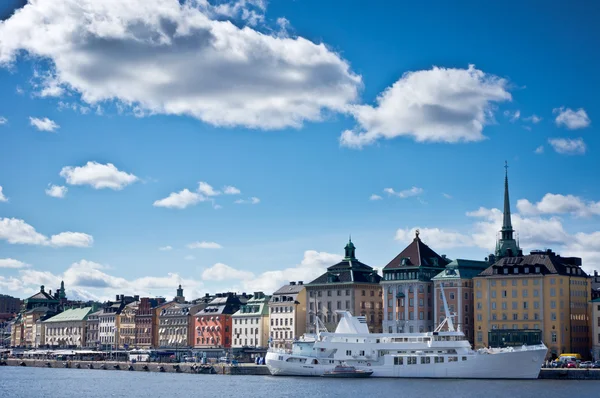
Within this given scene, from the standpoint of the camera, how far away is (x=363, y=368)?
431 ft

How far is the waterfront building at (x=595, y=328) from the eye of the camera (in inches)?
Result: 5630

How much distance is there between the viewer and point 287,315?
19075 cm

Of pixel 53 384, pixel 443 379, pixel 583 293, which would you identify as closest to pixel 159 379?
pixel 53 384

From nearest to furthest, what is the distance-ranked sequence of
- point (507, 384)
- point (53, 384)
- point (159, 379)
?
point (507, 384) < point (53, 384) < point (159, 379)

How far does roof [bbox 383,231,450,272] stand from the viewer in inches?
6540

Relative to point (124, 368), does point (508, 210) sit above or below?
above

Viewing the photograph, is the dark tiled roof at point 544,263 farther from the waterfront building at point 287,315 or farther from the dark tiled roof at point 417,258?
the waterfront building at point 287,315

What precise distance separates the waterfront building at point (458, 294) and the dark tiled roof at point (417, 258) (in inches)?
253

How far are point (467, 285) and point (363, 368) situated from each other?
33516mm

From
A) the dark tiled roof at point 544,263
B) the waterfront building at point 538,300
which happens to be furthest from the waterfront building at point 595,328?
the dark tiled roof at point 544,263

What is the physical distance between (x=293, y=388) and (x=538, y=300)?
49.3m

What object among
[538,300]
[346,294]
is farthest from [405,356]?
[346,294]

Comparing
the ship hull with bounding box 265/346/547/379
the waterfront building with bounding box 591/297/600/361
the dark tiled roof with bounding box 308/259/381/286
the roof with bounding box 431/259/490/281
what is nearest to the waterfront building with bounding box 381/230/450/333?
the roof with bounding box 431/259/490/281

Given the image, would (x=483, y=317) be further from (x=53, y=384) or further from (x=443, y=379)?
(x=53, y=384)
